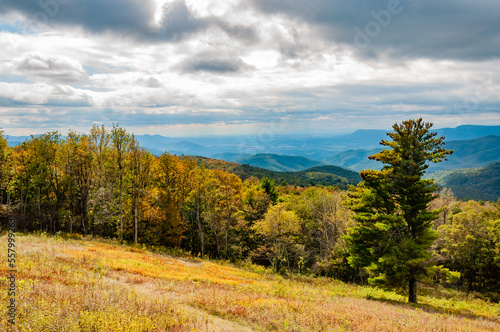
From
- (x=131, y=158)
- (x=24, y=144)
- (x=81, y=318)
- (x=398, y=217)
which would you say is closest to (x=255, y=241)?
(x=131, y=158)

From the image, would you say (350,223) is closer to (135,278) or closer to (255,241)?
(255,241)

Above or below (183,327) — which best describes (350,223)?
below

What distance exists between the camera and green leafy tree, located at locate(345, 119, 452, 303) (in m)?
20.3

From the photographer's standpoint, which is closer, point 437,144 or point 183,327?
point 183,327

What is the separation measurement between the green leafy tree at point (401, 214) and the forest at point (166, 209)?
22.0ft

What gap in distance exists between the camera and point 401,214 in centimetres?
2144

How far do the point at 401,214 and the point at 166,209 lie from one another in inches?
1167

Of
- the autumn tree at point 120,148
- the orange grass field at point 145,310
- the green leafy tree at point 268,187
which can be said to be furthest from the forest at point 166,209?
the orange grass field at point 145,310

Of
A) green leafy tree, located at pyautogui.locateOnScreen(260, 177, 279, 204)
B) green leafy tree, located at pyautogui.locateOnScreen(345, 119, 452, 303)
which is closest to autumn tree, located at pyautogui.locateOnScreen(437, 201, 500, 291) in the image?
green leafy tree, located at pyautogui.locateOnScreen(345, 119, 452, 303)

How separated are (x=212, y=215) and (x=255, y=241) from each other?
10.1 meters

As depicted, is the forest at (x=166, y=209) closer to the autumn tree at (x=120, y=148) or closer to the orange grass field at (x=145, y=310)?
the autumn tree at (x=120, y=148)

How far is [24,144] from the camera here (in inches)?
1480

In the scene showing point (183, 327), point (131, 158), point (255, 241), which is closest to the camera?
point (183, 327)

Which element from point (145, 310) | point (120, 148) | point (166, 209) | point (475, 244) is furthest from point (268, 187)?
point (145, 310)
